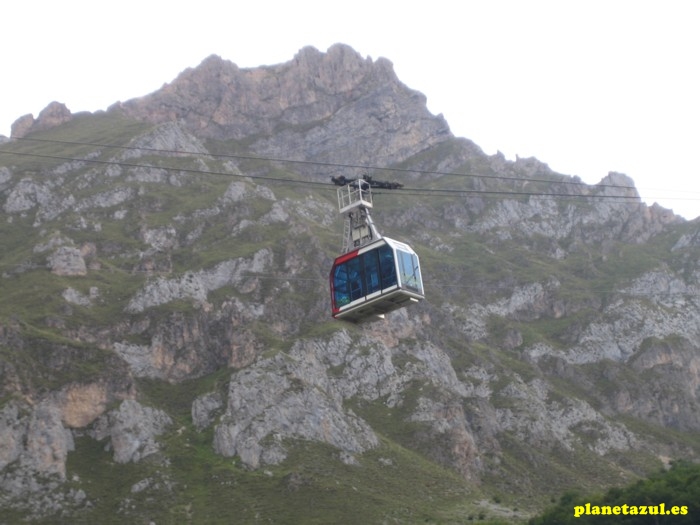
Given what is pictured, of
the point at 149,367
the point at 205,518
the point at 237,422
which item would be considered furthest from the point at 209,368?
the point at 205,518

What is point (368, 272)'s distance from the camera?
63.2 meters

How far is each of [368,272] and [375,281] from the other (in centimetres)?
81

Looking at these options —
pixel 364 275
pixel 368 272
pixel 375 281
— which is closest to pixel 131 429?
pixel 364 275

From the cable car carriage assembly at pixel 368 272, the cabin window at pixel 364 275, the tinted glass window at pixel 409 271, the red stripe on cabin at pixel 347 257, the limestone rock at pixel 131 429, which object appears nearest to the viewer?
the tinted glass window at pixel 409 271

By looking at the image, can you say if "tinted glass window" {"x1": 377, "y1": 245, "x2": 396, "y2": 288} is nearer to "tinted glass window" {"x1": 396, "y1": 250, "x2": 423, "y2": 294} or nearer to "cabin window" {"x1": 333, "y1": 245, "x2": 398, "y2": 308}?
"cabin window" {"x1": 333, "y1": 245, "x2": 398, "y2": 308}

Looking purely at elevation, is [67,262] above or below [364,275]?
above

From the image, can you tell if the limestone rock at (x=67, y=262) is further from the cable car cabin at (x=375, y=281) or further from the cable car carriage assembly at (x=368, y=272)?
the cable car cabin at (x=375, y=281)

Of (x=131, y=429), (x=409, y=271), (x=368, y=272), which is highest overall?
(x=131, y=429)

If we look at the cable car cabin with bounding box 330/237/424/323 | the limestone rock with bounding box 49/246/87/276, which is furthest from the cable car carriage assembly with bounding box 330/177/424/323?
the limestone rock with bounding box 49/246/87/276

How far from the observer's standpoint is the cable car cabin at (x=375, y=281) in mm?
62000

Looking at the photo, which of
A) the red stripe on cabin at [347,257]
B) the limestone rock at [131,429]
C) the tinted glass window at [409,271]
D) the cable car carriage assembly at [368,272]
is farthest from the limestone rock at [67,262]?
the tinted glass window at [409,271]

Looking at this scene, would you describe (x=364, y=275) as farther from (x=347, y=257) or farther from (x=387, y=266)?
(x=347, y=257)

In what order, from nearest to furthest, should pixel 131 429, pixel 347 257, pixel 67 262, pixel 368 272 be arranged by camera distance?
pixel 368 272
pixel 347 257
pixel 131 429
pixel 67 262

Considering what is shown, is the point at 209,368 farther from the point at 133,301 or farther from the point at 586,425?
the point at 586,425
